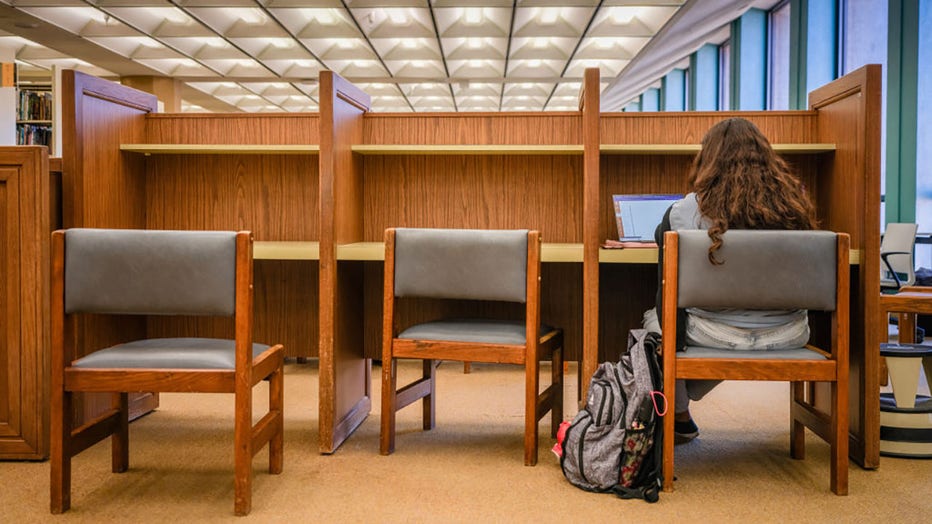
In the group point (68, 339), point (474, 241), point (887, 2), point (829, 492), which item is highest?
point (887, 2)

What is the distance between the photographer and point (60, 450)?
1.87 metres

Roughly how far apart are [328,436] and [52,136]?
21.2 ft

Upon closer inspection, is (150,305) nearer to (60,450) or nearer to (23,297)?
(60,450)

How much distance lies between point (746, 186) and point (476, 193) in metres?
1.26

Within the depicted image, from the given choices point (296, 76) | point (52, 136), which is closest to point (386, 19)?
point (296, 76)

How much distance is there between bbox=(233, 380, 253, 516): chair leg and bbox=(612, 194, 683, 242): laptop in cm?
164

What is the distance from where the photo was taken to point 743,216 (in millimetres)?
2139

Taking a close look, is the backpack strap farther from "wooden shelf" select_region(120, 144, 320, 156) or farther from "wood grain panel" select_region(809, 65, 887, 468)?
"wooden shelf" select_region(120, 144, 320, 156)

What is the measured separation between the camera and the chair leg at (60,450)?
6.11ft

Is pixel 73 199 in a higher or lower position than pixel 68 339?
higher

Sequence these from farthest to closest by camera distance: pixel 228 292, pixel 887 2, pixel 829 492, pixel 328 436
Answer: pixel 887 2 → pixel 328 436 → pixel 829 492 → pixel 228 292

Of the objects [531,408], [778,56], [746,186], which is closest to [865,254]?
[746,186]

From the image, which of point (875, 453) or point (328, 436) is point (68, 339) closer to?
point (328, 436)

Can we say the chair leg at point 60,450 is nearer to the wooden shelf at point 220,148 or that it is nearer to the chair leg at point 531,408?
the wooden shelf at point 220,148
